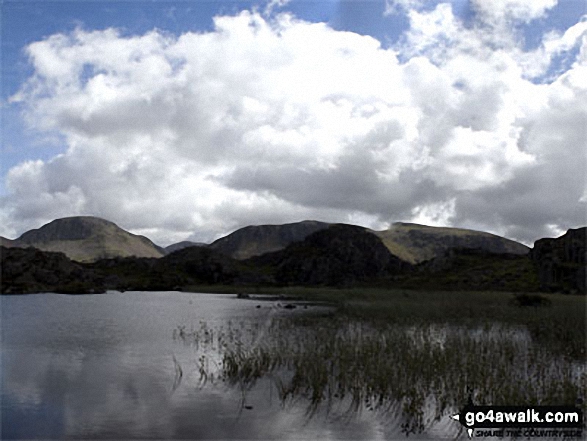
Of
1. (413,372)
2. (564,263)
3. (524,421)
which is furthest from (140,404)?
(564,263)

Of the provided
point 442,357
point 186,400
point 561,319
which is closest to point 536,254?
point 561,319

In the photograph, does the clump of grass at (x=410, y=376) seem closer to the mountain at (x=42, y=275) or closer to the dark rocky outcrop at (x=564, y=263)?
the dark rocky outcrop at (x=564, y=263)

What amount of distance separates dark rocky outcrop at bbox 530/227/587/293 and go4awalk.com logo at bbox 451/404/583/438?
72312 millimetres

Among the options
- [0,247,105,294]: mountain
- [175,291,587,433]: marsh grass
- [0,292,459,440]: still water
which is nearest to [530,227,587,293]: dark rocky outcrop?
[175,291,587,433]: marsh grass

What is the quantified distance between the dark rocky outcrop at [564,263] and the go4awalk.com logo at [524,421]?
237 feet

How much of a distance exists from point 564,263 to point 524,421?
95.4m

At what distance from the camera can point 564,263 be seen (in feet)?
328

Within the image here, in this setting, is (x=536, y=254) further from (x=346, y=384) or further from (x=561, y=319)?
(x=346, y=384)

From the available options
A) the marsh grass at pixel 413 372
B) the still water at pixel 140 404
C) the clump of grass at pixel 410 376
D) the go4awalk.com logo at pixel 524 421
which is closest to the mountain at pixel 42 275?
the still water at pixel 140 404

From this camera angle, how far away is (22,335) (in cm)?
3762

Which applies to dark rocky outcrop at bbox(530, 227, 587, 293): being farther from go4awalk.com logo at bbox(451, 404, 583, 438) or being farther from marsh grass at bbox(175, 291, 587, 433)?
go4awalk.com logo at bbox(451, 404, 583, 438)

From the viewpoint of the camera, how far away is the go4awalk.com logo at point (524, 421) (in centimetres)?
1623

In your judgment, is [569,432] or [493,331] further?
[493,331]

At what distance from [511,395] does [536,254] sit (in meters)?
121
